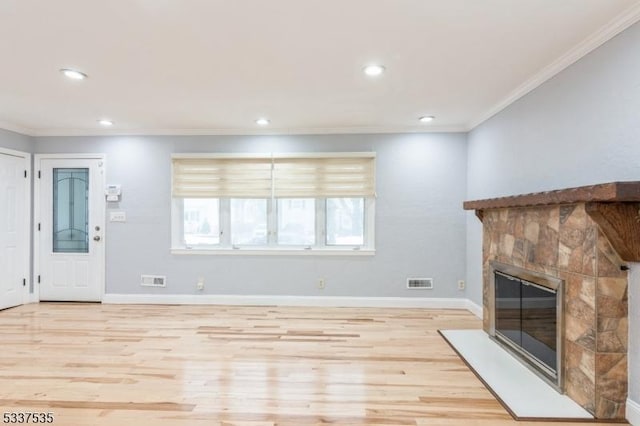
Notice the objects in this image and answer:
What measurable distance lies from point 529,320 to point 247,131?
154 inches

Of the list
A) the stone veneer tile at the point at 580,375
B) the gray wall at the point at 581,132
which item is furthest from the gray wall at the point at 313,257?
the stone veneer tile at the point at 580,375

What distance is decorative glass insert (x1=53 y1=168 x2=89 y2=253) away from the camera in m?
→ 4.99

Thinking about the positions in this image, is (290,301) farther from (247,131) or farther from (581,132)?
(581,132)

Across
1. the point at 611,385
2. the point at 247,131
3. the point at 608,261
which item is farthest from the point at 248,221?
the point at 611,385

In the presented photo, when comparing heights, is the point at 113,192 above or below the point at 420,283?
above

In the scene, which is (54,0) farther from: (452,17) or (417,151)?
(417,151)

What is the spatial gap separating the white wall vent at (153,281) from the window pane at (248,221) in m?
1.10

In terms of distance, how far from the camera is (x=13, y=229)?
4.72 metres

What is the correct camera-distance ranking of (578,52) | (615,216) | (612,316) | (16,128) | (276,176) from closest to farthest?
(615,216)
(612,316)
(578,52)
(16,128)
(276,176)

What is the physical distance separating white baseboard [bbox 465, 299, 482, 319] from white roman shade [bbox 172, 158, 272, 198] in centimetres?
304

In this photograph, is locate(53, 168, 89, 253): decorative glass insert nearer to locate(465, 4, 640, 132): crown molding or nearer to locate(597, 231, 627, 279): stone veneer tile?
locate(465, 4, 640, 132): crown molding

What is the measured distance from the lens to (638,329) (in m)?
2.04

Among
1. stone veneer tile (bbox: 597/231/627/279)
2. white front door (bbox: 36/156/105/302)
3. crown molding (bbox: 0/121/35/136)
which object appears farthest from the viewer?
white front door (bbox: 36/156/105/302)

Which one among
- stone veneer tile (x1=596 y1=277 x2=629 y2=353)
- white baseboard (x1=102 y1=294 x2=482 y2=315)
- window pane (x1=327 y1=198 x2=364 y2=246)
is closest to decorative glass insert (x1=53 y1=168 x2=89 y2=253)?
white baseboard (x1=102 y1=294 x2=482 y2=315)
